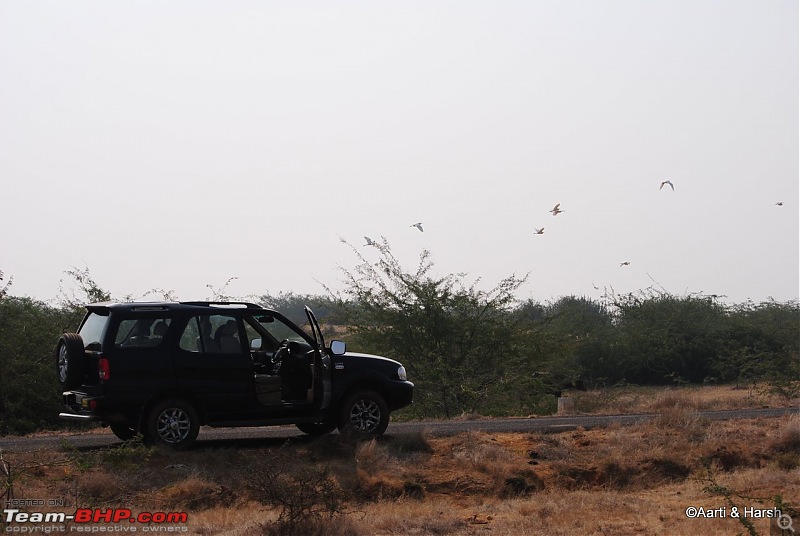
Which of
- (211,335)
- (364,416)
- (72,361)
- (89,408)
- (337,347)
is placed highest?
(211,335)

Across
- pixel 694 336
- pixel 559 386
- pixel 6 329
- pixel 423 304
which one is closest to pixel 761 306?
pixel 694 336

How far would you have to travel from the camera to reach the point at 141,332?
1298 cm

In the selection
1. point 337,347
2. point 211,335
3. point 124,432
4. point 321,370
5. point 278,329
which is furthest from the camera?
point 278,329

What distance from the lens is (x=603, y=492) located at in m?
13.2

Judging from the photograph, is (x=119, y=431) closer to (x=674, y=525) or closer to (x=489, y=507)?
(x=489, y=507)

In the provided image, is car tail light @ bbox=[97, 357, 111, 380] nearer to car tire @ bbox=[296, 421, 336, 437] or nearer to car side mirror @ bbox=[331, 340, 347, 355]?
car side mirror @ bbox=[331, 340, 347, 355]

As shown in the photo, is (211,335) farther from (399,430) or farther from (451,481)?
(399,430)

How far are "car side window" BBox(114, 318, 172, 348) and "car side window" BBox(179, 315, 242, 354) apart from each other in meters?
0.30

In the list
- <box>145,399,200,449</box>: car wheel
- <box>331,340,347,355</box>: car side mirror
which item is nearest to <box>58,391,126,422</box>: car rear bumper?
<box>145,399,200,449</box>: car wheel

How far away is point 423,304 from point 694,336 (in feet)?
67.1

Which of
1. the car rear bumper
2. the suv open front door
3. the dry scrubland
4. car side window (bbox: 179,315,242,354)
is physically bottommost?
the dry scrubland

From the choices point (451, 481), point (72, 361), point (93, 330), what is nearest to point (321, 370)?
point (451, 481)

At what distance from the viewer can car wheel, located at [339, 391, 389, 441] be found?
1420 cm

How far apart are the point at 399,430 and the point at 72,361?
575 centimetres
